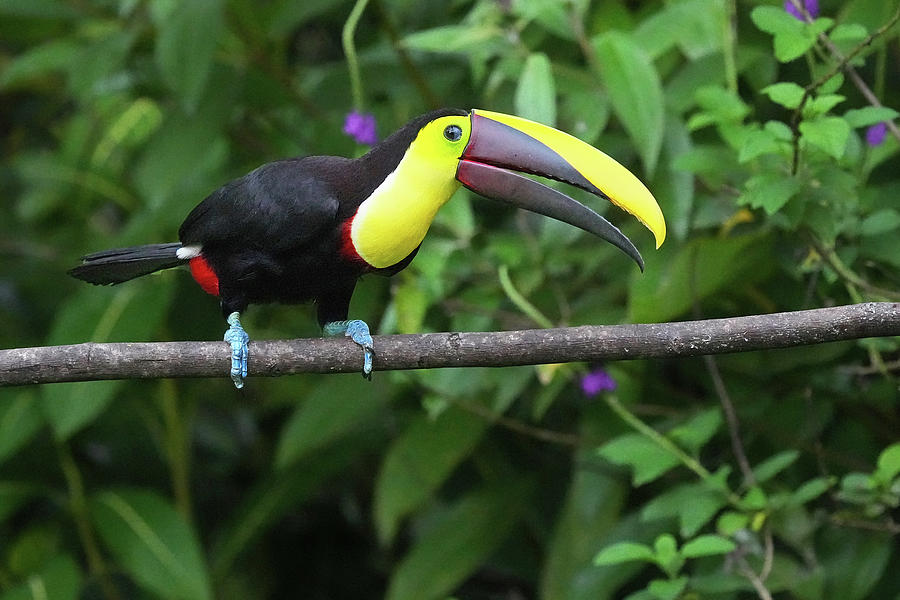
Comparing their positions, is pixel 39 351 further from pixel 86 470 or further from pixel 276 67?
pixel 86 470

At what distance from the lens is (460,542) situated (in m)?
3.09

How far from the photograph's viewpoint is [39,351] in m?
1.71

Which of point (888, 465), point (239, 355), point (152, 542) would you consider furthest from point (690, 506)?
point (152, 542)

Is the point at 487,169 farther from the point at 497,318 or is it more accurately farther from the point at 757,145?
the point at 497,318

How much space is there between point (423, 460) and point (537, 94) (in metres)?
1.04

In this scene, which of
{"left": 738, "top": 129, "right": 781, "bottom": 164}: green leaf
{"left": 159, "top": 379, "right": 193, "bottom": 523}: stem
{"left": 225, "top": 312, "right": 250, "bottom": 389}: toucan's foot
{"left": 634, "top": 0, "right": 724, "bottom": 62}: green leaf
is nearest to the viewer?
{"left": 225, "top": 312, "right": 250, "bottom": 389}: toucan's foot

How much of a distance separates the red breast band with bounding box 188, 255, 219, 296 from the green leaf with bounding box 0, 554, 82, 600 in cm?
132

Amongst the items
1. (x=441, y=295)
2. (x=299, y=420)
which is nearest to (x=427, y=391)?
(x=441, y=295)

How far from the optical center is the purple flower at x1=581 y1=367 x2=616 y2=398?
2.37m

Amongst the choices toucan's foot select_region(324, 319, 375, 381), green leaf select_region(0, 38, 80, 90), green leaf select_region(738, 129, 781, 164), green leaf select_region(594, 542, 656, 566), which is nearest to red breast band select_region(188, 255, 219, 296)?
toucan's foot select_region(324, 319, 375, 381)

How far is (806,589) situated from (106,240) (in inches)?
92.0

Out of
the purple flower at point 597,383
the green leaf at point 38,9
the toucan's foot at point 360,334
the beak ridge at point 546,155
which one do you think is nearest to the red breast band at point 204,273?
the toucan's foot at point 360,334

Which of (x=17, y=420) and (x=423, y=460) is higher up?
(x=17, y=420)

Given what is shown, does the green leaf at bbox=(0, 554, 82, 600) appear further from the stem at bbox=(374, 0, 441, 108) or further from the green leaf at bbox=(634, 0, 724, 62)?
the green leaf at bbox=(634, 0, 724, 62)
